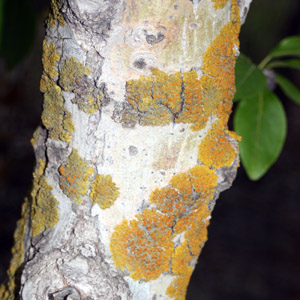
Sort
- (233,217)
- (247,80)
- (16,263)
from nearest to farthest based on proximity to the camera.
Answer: (16,263)
(247,80)
(233,217)

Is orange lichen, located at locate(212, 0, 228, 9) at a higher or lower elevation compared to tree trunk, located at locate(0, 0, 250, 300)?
higher

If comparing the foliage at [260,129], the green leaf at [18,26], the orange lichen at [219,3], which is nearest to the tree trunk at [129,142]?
the orange lichen at [219,3]

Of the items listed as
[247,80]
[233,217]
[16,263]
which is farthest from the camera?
[233,217]

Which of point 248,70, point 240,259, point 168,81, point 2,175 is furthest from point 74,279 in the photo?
point 240,259

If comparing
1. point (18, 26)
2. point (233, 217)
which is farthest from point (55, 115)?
point (233, 217)

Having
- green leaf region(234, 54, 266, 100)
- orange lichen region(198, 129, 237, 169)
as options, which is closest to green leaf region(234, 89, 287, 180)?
green leaf region(234, 54, 266, 100)

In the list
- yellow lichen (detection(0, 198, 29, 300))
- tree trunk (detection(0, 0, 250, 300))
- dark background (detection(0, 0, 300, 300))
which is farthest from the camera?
dark background (detection(0, 0, 300, 300))

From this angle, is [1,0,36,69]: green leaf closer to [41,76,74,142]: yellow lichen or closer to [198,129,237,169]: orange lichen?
[41,76,74,142]: yellow lichen

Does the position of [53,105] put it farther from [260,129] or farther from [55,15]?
[260,129]

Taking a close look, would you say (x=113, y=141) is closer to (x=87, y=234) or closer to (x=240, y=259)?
(x=87, y=234)
